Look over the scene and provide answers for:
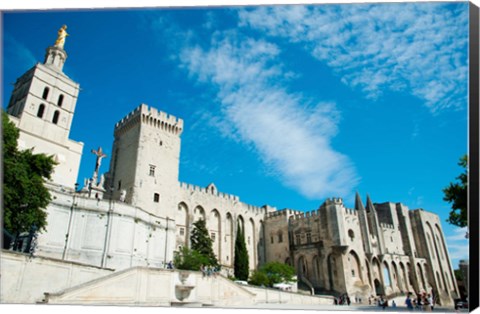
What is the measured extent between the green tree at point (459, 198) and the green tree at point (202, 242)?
17236mm

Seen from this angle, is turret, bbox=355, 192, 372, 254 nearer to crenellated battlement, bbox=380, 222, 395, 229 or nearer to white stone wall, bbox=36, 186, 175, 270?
crenellated battlement, bbox=380, 222, 395, 229

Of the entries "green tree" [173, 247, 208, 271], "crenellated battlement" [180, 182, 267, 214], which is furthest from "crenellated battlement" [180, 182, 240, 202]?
"green tree" [173, 247, 208, 271]

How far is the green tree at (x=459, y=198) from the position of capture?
545 inches

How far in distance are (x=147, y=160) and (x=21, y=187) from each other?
46.0 feet

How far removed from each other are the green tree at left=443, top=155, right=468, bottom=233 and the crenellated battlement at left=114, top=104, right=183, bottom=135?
2260 centimetres

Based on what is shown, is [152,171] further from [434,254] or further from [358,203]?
[434,254]

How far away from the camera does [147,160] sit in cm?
2816

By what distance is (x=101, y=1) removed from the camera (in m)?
11.6

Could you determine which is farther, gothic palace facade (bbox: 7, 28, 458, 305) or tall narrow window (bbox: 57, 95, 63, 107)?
tall narrow window (bbox: 57, 95, 63, 107)

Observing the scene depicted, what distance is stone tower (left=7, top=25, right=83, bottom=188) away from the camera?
81.3ft

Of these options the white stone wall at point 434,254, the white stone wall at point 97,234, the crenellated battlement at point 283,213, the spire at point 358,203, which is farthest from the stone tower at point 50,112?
the white stone wall at point 434,254

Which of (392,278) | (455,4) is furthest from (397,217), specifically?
(455,4)

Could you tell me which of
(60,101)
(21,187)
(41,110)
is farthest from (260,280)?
(60,101)

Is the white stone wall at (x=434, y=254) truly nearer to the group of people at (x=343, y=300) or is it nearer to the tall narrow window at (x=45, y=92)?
the group of people at (x=343, y=300)
